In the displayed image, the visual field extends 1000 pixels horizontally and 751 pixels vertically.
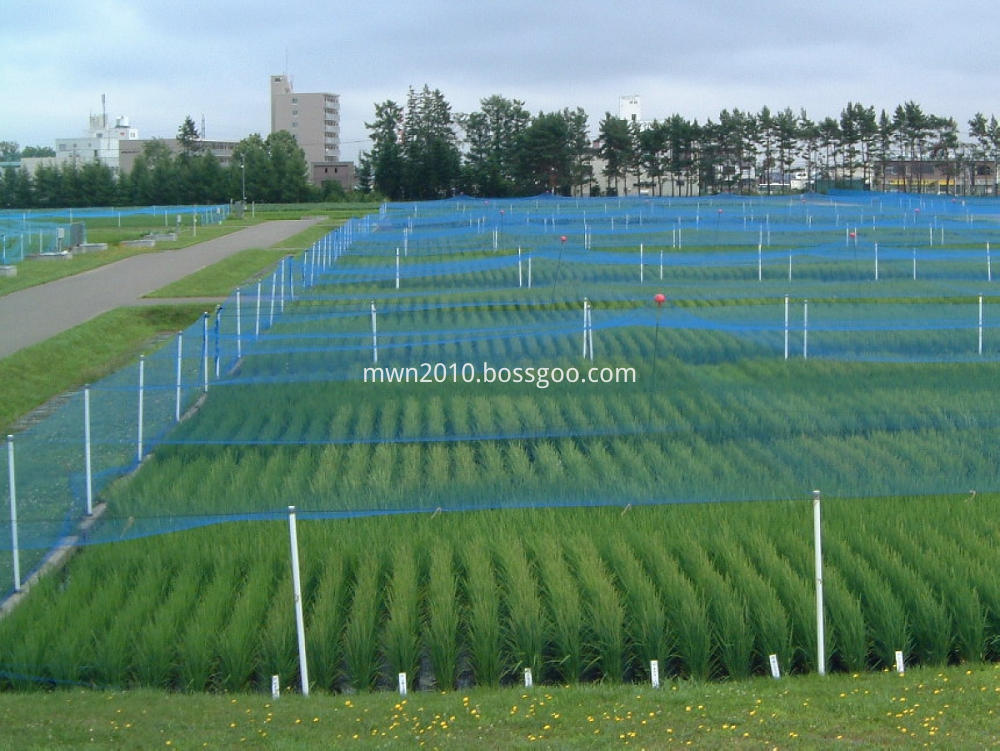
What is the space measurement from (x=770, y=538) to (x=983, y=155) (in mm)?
77923

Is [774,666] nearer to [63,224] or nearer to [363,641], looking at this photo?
[363,641]

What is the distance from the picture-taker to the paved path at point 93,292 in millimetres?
24562

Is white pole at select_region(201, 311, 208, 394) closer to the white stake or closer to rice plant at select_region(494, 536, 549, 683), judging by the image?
rice plant at select_region(494, 536, 549, 683)

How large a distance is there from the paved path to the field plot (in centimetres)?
554

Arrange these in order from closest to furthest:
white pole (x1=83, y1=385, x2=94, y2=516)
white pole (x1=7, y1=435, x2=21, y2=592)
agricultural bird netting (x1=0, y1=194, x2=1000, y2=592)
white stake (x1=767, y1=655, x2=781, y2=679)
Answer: white stake (x1=767, y1=655, x2=781, y2=679)
white pole (x1=7, y1=435, x2=21, y2=592)
agricultural bird netting (x1=0, y1=194, x2=1000, y2=592)
white pole (x1=83, y1=385, x2=94, y2=516)

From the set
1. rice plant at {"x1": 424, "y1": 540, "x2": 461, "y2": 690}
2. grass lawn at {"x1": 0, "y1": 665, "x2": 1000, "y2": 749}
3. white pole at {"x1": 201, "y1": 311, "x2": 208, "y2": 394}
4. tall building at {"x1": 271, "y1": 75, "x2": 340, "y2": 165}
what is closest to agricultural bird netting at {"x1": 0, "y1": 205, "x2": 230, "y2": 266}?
white pole at {"x1": 201, "y1": 311, "x2": 208, "y2": 394}

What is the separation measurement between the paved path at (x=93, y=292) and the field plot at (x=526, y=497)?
5538 mm

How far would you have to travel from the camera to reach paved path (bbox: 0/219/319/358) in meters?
24.6

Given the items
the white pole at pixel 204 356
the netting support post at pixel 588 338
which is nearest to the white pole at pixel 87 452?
the white pole at pixel 204 356

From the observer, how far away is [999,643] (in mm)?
8156

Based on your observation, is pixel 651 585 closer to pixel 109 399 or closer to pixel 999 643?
pixel 999 643

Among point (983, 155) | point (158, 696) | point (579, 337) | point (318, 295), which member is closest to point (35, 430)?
point (158, 696)

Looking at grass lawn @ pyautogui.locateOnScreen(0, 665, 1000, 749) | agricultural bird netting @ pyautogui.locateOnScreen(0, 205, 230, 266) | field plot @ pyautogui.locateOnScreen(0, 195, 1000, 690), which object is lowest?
grass lawn @ pyautogui.locateOnScreen(0, 665, 1000, 749)

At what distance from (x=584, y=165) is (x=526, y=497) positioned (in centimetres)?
7591
